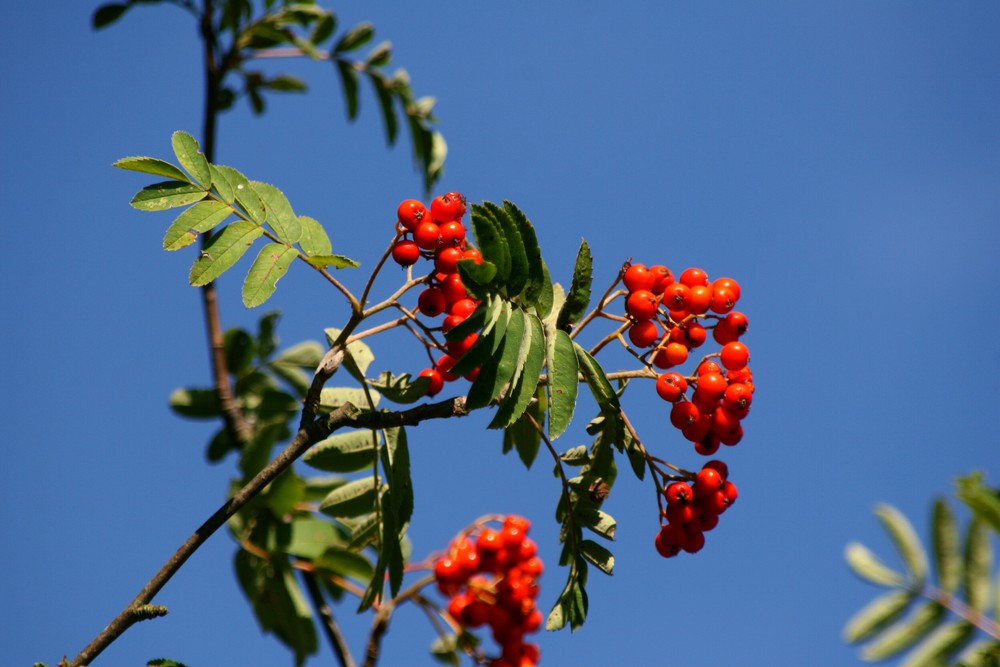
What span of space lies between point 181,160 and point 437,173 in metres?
2.67

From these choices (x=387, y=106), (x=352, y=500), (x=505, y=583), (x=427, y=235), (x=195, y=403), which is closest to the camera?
(x=427, y=235)

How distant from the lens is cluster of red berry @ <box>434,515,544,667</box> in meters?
3.72

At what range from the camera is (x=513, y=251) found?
2.30 m

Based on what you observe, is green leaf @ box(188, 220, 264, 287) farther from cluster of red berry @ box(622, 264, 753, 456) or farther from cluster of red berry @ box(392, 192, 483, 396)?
cluster of red berry @ box(622, 264, 753, 456)

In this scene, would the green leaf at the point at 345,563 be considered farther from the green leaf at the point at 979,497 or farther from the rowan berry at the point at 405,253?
the green leaf at the point at 979,497

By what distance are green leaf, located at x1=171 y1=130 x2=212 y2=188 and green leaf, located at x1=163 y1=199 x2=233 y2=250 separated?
7 cm

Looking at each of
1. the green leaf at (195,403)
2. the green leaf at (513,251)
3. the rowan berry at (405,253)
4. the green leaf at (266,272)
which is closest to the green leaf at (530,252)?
the green leaf at (513,251)

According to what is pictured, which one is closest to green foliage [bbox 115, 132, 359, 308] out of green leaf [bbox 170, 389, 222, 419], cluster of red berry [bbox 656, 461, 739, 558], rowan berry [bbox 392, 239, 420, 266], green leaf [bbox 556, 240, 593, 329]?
rowan berry [bbox 392, 239, 420, 266]

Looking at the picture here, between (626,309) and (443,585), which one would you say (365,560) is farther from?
(626,309)

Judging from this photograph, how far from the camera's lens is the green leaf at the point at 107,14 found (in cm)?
509

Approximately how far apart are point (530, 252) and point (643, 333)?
1.52 ft

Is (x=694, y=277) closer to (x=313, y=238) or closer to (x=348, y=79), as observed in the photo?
(x=313, y=238)

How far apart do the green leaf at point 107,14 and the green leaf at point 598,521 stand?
156 inches

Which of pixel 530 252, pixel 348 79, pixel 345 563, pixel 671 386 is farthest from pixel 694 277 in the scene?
pixel 348 79
